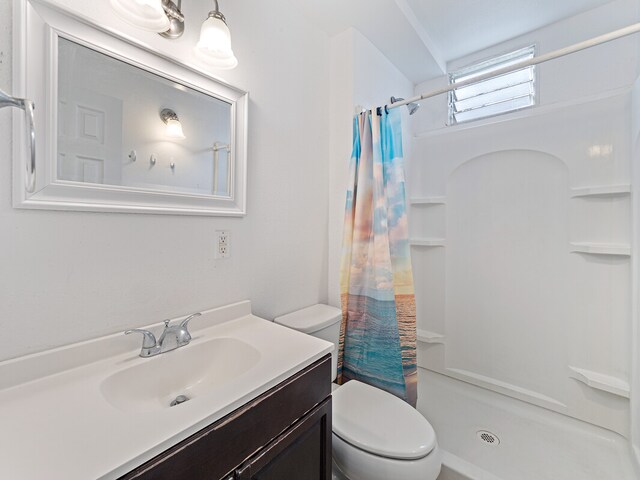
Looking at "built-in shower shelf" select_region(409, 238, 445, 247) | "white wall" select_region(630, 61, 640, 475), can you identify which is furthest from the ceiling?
"built-in shower shelf" select_region(409, 238, 445, 247)

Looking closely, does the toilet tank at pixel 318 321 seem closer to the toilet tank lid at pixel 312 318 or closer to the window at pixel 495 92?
the toilet tank lid at pixel 312 318

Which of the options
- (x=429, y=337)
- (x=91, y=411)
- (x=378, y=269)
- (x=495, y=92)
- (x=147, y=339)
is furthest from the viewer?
(x=429, y=337)

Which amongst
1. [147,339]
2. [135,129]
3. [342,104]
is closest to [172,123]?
[135,129]

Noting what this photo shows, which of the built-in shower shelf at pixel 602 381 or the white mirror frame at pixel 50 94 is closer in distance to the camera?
the white mirror frame at pixel 50 94

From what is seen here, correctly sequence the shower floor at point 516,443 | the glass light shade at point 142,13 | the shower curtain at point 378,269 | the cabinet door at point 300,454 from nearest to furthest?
the cabinet door at point 300,454, the glass light shade at point 142,13, the shower floor at point 516,443, the shower curtain at point 378,269

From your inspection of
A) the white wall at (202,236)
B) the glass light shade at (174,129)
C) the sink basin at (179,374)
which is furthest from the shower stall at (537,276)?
the glass light shade at (174,129)

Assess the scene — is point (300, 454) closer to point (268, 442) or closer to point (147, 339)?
point (268, 442)

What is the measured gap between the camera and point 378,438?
3.52ft

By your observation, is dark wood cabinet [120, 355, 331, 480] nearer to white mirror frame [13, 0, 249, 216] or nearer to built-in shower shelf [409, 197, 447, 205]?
white mirror frame [13, 0, 249, 216]

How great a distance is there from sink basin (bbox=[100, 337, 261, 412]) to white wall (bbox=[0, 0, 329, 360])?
0.17m

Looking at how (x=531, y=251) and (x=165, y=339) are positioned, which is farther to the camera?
(x=531, y=251)

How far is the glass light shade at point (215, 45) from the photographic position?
3.31 feet

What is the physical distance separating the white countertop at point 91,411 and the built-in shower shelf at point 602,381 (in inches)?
66.5

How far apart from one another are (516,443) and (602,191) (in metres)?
1.47
